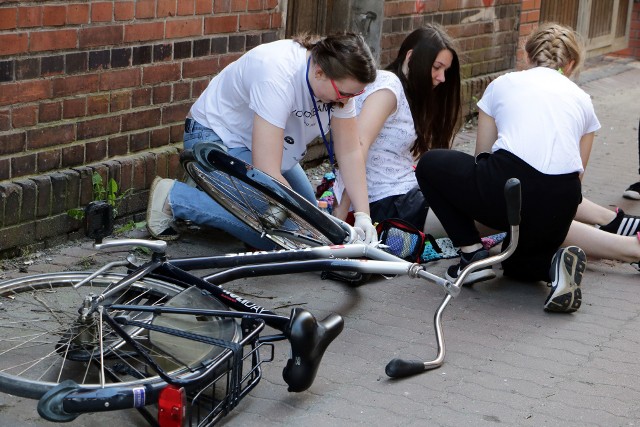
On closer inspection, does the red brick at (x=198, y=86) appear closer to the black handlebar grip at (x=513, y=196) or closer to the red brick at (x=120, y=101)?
the red brick at (x=120, y=101)

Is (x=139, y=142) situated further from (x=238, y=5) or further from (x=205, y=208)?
(x=238, y=5)

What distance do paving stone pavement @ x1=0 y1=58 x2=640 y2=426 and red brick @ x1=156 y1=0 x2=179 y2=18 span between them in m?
1.13

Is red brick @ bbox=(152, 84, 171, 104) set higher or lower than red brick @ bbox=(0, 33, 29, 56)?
lower

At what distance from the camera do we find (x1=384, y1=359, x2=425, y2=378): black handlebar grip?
369cm

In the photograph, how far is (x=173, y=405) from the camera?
2920mm

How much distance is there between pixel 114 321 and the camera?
306cm

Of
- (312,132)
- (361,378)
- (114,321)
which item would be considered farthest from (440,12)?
(114,321)

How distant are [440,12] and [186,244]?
142 inches

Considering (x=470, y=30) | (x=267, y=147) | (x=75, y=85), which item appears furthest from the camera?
(x=470, y=30)

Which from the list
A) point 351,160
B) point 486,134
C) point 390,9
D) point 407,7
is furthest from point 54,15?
point 407,7

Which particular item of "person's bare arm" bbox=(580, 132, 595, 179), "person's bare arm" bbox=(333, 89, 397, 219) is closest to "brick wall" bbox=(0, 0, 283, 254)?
"person's bare arm" bbox=(333, 89, 397, 219)

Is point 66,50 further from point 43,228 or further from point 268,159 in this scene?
point 268,159

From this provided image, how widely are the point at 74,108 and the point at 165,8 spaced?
78cm

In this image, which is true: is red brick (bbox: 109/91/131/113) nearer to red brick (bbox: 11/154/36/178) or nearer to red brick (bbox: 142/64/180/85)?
red brick (bbox: 142/64/180/85)
